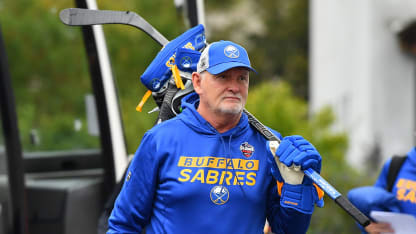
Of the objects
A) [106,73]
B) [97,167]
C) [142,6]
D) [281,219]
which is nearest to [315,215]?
[97,167]

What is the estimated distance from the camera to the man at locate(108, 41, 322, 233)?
2398mm

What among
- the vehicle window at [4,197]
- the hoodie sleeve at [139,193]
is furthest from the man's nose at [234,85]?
the vehicle window at [4,197]

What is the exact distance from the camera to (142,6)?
9102 mm

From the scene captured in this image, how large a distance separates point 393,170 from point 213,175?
152 cm

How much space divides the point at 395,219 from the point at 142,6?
21.0ft

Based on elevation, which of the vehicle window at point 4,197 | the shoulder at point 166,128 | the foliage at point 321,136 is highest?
the shoulder at point 166,128

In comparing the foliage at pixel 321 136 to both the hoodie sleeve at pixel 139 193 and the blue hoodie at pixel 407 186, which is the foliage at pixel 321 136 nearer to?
the blue hoodie at pixel 407 186

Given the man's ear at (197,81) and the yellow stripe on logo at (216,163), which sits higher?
the man's ear at (197,81)

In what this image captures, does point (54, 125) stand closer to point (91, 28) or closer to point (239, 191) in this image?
point (91, 28)

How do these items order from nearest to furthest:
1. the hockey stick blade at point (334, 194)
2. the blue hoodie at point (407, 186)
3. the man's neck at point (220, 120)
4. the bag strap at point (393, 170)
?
the hockey stick blade at point (334, 194) → the man's neck at point (220, 120) → the blue hoodie at point (407, 186) → the bag strap at point (393, 170)

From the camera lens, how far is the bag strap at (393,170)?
356 centimetres

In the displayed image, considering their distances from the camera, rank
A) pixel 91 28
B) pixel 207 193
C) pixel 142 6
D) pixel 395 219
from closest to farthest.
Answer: pixel 207 193, pixel 395 219, pixel 91 28, pixel 142 6

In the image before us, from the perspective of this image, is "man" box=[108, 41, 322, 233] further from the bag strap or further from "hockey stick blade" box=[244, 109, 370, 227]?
the bag strap

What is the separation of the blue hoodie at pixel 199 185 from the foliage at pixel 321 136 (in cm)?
447
